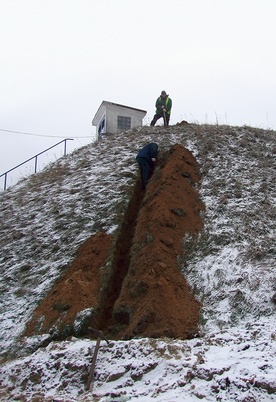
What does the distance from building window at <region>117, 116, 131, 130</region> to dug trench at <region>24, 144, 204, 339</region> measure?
29.8 feet

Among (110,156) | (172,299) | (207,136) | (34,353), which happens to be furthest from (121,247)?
(207,136)

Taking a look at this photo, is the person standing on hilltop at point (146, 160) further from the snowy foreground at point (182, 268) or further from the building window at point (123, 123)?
the building window at point (123, 123)

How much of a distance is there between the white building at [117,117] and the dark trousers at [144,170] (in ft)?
22.2

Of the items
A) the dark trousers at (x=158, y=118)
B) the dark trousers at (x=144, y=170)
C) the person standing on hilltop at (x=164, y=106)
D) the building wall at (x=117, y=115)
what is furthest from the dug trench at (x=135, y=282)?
the building wall at (x=117, y=115)

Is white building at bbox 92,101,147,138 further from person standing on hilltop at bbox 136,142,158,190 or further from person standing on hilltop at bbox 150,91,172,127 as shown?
person standing on hilltop at bbox 136,142,158,190

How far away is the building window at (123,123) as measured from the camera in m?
19.9

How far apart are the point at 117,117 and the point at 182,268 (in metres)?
12.1

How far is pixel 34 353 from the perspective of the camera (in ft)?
24.6

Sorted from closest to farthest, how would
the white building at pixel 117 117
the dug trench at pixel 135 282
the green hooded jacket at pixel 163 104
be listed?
1. the dug trench at pixel 135 282
2. the green hooded jacket at pixel 163 104
3. the white building at pixel 117 117

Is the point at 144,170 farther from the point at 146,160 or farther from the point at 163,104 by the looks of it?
the point at 163,104

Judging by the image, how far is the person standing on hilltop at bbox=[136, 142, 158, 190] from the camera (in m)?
12.6

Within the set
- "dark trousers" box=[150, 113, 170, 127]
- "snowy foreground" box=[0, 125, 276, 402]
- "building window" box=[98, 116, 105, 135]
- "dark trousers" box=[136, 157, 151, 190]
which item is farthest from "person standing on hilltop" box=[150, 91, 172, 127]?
"dark trousers" box=[136, 157, 151, 190]

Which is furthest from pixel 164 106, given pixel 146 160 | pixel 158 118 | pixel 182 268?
pixel 182 268

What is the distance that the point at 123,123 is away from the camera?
20.0 m
